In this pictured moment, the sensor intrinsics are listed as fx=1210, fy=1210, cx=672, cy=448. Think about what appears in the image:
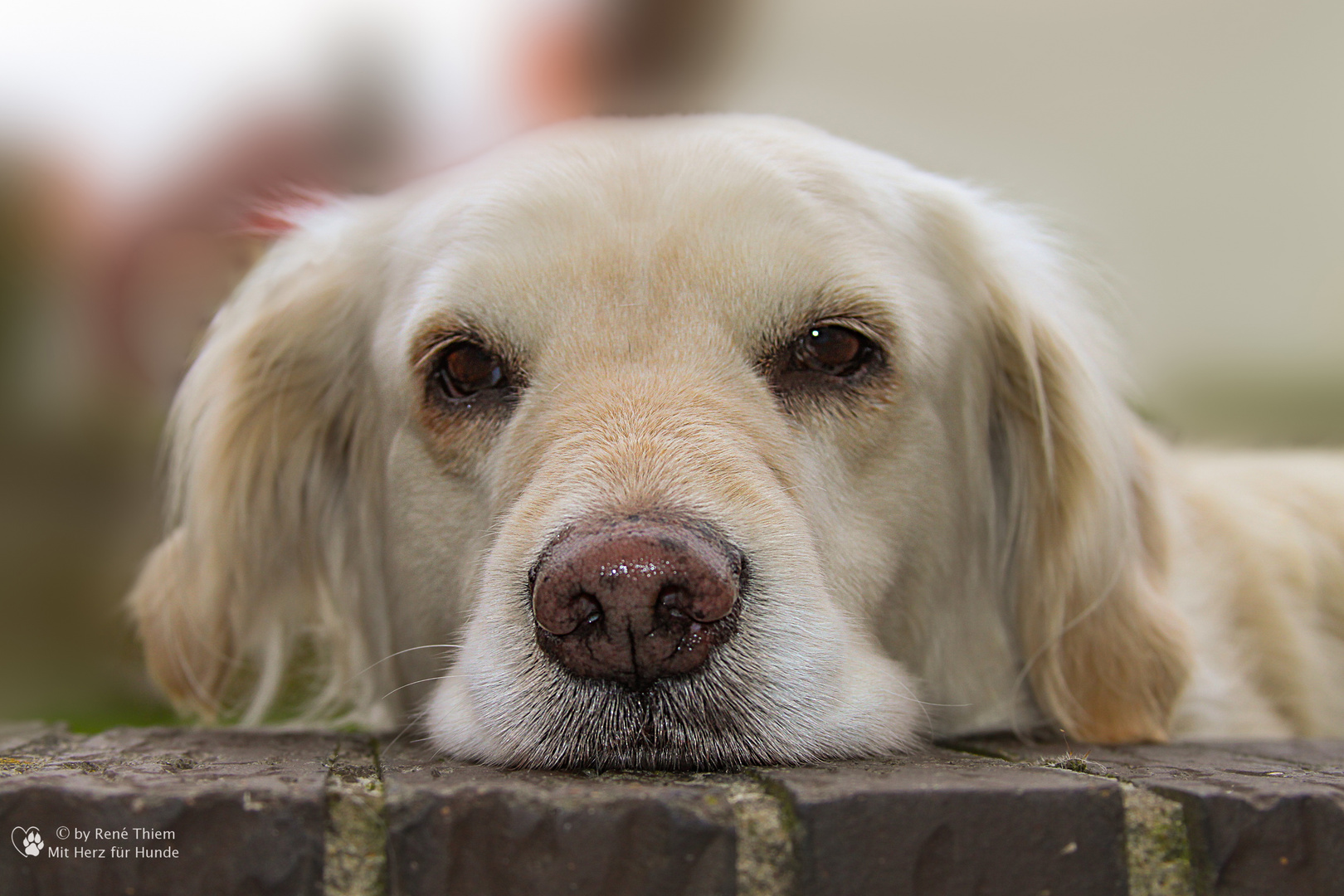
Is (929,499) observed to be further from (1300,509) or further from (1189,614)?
(1300,509)

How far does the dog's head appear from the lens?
1.94 m

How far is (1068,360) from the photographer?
2.88 metres

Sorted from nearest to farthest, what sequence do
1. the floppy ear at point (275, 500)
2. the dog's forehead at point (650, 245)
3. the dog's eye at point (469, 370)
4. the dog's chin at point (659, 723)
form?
the dog's chin at point (659, 723) < the dog's forehead at point (650, 245) < the dog's eye at point (469, 370) < the floppy ear at point (275, 500)

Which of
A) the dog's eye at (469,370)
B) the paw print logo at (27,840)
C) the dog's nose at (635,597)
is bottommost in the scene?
the paw print logo at (27,840)

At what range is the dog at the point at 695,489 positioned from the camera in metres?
1.95

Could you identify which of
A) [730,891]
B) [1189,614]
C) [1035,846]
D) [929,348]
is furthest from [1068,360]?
[730,891]

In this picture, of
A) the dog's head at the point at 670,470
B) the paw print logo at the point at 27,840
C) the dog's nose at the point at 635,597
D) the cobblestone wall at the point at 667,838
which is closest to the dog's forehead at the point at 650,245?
the dog's head at the point at 670,470

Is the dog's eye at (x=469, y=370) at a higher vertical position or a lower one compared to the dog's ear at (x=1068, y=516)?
higher

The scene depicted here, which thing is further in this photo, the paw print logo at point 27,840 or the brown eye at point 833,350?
the brown eye at point 833,350

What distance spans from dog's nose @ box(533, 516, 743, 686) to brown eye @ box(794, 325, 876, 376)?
64cm

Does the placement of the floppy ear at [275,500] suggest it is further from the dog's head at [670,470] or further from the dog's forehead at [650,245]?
the dog's forehead at [650,245]

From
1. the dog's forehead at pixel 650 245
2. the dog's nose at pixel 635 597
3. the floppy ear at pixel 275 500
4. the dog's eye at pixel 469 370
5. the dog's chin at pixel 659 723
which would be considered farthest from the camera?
the floppy ear at pixel 275 500

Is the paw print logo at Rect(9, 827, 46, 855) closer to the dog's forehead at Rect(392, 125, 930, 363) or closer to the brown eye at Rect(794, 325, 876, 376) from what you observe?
the dog's forehead at Rect(392, 125, 930, 363)

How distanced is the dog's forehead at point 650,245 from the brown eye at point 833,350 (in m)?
0.07
